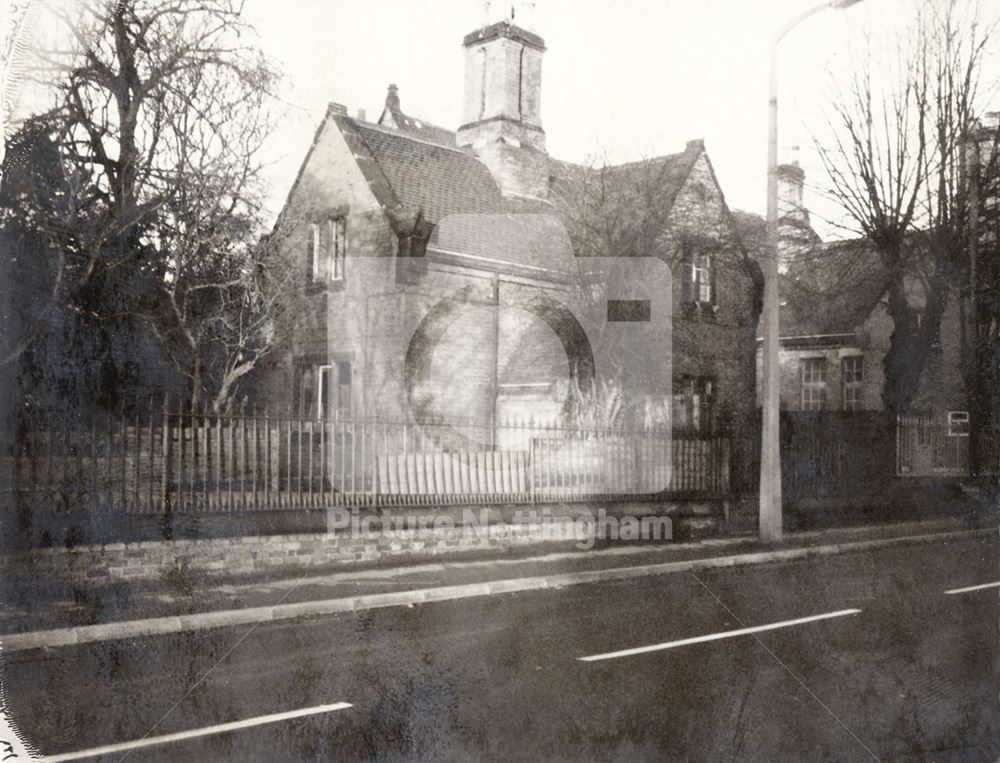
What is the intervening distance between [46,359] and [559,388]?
12080 mm

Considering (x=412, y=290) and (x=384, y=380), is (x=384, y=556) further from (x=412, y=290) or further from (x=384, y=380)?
(x=412, y=290)

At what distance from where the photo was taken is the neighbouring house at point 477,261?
1678 cm

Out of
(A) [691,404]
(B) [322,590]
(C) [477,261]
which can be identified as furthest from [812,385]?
(B) [322,590]

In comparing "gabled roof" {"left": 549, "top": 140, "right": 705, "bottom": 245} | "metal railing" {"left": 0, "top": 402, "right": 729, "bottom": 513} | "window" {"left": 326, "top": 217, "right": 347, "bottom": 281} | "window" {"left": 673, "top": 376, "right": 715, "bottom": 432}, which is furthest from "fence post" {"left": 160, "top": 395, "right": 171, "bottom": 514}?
"window" {"left": 673, "top": 376, "right": 715, "bottom": 432}

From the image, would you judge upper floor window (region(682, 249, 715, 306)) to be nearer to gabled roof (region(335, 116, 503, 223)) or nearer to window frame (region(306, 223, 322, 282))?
gabled roof (region(335, 116, 503, 223))

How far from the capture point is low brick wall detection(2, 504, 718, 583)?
337 inches

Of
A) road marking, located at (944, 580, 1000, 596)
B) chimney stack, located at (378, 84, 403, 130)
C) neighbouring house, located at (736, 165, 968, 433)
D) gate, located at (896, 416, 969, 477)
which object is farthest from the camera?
gate, located at (896, 416, 969, 477)

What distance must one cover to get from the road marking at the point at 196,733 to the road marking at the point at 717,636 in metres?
2.29

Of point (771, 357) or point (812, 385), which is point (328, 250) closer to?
point (771, 357)

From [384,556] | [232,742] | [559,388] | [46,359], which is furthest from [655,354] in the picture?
[232,742]

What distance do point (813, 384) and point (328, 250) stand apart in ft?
64.4

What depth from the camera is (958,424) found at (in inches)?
919

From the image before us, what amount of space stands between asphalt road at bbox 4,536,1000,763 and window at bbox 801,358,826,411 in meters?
21.3

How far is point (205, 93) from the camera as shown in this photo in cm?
906
